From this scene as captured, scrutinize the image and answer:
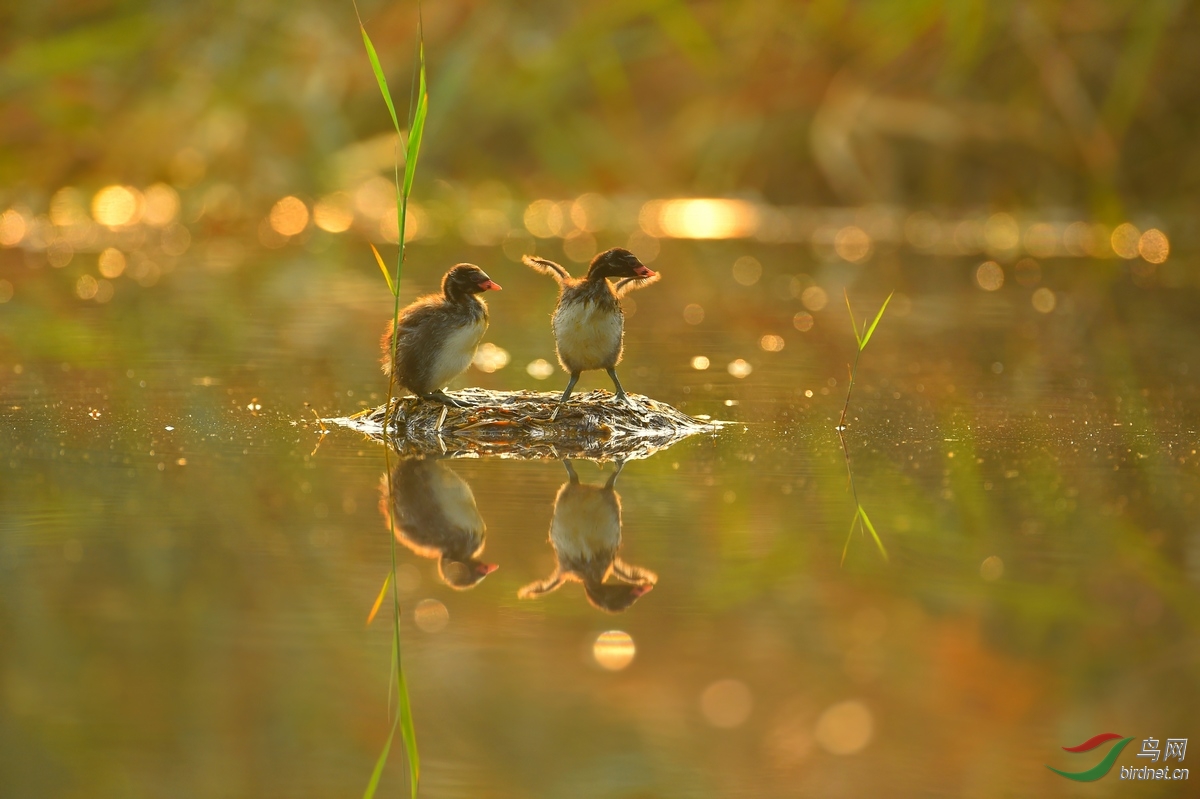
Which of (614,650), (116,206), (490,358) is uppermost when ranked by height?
(116,206)

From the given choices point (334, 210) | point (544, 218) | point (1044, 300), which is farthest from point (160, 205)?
point (1044, 300)

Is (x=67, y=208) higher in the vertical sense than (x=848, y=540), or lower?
higher

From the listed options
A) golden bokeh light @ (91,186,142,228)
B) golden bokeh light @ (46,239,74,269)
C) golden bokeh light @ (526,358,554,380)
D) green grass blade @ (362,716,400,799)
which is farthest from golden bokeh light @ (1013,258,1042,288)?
green grass blade @ (362,716,400,799)

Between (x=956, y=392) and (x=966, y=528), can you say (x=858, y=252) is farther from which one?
(x=966, y=528)

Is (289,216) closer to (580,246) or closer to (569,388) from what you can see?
(580,246)

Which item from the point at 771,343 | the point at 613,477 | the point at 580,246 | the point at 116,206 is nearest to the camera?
the point at 613,477

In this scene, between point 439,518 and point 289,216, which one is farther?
point 289,216

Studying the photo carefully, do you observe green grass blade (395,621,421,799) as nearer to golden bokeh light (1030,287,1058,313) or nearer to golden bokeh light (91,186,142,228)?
golden bokeh light (1030,287,1058,313)
